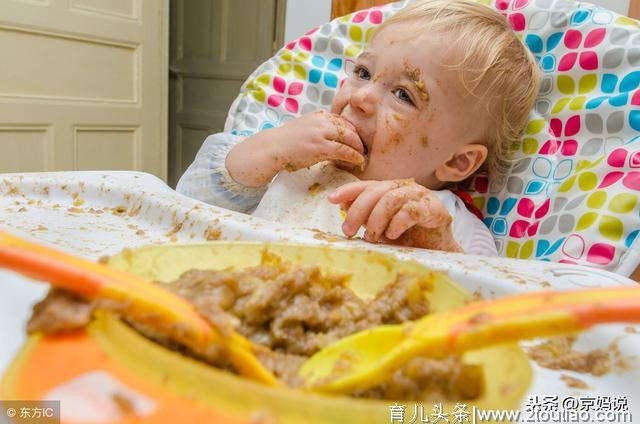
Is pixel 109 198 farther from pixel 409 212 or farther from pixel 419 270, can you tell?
pixel 419 270

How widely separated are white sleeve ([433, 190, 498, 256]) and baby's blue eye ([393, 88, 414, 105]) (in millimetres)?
200

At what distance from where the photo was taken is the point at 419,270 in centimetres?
43

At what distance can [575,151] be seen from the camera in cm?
88

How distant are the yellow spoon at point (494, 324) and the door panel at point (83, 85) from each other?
7.02 ft

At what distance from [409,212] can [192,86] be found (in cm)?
275

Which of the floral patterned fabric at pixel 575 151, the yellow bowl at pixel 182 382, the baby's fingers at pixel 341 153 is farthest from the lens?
the baby's fingers at pixel 341 153

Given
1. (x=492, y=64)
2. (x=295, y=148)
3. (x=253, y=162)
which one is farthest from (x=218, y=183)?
(x=492, y=64)

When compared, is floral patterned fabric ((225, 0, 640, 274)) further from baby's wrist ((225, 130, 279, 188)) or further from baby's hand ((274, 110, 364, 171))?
baby's wrist ((225, 130, 279, 188))

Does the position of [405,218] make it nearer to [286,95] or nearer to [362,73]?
[362,73]

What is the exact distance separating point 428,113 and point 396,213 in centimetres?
31

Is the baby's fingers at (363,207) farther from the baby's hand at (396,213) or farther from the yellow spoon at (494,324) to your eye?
the yellow spoon at (494,324)

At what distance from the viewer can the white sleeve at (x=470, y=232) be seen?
2.91 feet

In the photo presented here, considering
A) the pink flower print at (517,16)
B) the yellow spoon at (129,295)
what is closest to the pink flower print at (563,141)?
the pink flower print at (517,16)

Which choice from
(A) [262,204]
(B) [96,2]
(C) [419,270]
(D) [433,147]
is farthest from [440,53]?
(B) [96,2]
